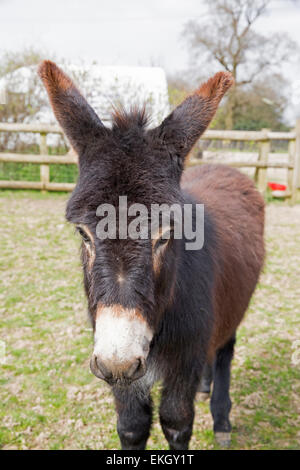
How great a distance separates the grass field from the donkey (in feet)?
1.69

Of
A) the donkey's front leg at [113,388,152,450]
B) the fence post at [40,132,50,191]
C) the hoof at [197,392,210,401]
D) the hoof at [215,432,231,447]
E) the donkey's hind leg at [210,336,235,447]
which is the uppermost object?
the fence post at [40,132,50,191]

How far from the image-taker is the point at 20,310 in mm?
4930

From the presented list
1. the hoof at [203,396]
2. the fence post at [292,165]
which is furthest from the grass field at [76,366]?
the fence post at [292,165]

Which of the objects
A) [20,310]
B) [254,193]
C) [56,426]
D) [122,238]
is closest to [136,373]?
[122,238]

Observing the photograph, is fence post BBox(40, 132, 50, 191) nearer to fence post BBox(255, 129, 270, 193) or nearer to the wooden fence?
the wooden fence

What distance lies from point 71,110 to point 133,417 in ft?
6.14

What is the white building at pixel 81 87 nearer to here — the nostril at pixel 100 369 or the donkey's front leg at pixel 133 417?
the donkey's front leg at pixel 133 417

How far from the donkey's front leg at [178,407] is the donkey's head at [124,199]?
615 mm

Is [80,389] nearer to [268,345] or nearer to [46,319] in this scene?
[46,319]

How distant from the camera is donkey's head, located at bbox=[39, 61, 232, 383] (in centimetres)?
154

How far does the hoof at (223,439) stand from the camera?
3092 mm

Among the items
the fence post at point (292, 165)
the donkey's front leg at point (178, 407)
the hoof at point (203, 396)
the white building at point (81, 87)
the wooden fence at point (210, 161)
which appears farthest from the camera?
the white building at point (81, 87)

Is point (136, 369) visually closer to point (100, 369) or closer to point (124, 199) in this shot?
point (100, 369)

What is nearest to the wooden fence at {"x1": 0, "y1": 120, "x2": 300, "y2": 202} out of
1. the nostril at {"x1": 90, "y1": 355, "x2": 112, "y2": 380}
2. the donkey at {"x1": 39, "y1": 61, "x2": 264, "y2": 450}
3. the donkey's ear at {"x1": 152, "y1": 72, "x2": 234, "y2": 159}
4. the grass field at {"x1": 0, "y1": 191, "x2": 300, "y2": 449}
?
the grass field at {"x1": 0, "y1": 191, "x2": 300, "y2": 449}
